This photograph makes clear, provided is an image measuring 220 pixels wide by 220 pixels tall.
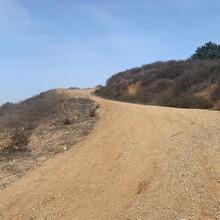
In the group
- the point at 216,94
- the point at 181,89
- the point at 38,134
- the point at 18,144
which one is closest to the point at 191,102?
the point at 216,94

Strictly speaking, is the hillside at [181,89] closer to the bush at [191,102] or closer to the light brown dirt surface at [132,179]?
the bush at [191,102]

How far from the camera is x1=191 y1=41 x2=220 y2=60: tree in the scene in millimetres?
43256

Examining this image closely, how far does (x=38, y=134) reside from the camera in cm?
1792

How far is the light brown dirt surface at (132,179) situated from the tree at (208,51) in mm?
30011

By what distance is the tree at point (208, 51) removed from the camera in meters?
43.3

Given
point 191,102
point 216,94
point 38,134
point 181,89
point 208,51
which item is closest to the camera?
point 38,134

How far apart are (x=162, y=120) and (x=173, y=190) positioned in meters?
7.12

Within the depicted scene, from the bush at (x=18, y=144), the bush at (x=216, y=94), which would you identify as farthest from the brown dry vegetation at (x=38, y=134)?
the bush at (x=216, y=94)

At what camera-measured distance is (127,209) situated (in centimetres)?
839

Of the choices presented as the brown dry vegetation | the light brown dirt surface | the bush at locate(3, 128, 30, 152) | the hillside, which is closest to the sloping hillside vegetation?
the hillside

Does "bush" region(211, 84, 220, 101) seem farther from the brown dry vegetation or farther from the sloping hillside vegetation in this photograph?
the brown dry vegetation

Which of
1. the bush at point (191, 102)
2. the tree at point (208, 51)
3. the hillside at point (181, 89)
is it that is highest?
the tree at point (208, 51)

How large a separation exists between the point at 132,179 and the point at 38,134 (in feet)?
29.3

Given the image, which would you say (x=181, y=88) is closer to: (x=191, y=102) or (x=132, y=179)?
(x=191, y=102)
